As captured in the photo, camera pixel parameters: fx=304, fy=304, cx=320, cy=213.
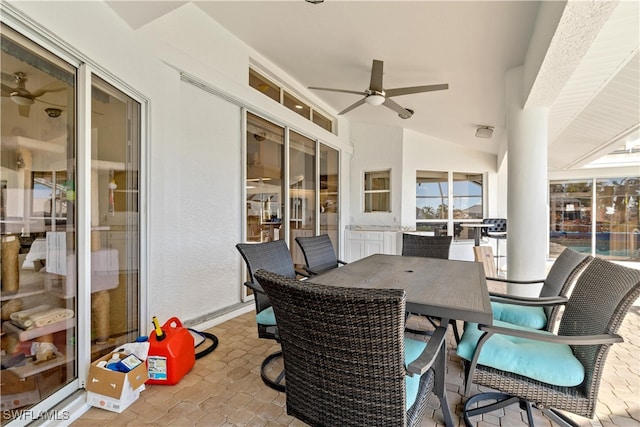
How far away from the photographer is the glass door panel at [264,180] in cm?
399

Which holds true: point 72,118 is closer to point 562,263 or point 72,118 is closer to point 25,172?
point 25,172

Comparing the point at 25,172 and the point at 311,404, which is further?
the point at 25,172

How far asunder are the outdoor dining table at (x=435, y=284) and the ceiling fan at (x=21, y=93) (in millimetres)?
1947

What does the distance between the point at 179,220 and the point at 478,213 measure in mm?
6229

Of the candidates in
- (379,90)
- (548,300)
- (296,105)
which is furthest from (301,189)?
(548,300)

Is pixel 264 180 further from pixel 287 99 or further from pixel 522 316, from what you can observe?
pixel 522 316

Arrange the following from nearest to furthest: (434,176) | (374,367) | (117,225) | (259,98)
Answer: (374,367) → (117,225) → (259,98) → (434,176)

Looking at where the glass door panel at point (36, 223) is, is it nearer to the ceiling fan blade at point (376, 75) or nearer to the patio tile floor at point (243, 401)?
the patio tile floor at point (243, 401)

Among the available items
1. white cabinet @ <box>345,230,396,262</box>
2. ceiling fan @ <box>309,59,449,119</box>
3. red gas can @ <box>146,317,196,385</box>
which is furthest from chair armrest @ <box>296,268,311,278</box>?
white cabinet @ <box>345,230,396,262</box>

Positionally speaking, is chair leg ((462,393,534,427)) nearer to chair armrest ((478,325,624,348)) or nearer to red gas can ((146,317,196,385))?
chair armrest ((478,325,624,348))

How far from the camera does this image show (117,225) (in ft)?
7.77

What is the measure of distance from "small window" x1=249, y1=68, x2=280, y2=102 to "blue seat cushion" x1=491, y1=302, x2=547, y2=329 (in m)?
3.78

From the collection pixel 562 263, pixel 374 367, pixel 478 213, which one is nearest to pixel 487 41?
pixel 562 263

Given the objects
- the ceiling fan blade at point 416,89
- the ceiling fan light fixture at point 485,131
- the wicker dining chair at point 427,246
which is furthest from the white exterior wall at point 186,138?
the ceiling fan light fixture at point 485,131
